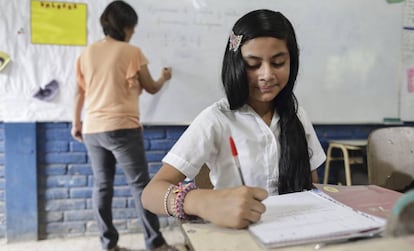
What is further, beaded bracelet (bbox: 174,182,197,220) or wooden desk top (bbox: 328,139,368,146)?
wooden desk top (bbox: 328,139,368,146)

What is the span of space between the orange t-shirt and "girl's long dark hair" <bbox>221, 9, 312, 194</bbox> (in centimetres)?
92

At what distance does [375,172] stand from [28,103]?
1.77m

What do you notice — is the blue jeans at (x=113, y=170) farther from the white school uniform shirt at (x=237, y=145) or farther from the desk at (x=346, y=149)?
the desk at (x=346, y=149)

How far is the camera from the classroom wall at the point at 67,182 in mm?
1888

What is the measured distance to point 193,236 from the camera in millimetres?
510

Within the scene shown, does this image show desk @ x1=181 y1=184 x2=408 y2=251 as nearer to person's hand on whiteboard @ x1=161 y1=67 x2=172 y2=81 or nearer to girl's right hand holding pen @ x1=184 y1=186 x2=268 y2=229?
girl's right hand holding pen @ x1=184 y1=186 x2=268 y2=229

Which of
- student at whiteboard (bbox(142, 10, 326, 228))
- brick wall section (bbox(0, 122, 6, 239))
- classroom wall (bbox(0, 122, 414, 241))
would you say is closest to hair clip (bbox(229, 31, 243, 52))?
student at whiteboard (bbox(142, 10, 326, 228))

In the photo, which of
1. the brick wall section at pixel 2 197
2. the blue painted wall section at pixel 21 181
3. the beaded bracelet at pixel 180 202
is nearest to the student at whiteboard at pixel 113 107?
the blue painted wall section at pixel 21 181

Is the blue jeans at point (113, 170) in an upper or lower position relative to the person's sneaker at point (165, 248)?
upper

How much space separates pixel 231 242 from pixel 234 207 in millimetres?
53

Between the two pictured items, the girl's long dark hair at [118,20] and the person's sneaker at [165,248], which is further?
the person's sneaker at [165,248]

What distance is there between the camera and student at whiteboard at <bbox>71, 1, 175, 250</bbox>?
5.32ft

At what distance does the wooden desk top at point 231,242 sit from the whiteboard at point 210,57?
1342mm

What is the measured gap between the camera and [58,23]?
1.80 m
